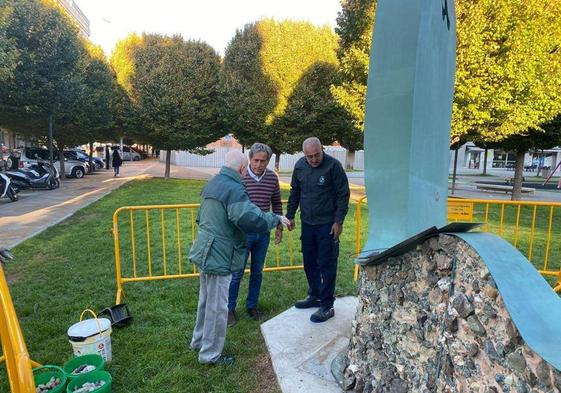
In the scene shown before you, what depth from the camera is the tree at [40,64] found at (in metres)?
13.8

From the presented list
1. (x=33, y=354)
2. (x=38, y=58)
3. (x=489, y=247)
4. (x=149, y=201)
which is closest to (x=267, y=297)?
(x=33, y=354)

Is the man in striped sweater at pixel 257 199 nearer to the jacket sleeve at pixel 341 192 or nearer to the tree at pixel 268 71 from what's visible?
the jacket sleeve at pixel 341 192

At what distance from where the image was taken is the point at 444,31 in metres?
2.37

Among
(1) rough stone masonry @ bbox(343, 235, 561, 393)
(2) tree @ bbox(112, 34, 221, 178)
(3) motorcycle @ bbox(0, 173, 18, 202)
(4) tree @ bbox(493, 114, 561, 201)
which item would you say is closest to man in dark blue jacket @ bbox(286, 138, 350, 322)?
(1) rough stone masonry @ bbox(343, 235, 561, 393)

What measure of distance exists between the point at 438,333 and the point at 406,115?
1176 mm

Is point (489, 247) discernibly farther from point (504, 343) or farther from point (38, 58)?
point (38, 58)

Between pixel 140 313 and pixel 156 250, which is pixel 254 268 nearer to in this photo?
pixel 140 313

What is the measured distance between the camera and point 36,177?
16109mm

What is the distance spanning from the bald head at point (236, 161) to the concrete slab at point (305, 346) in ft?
5.36

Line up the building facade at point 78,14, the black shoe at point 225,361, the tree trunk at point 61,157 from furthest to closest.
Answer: the building facade at point 78,14, the tree trunk at point 61,157, the black shoe at point 225,361

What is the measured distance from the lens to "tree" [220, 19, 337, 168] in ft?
57.3

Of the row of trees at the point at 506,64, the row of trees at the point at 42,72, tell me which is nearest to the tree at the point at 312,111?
the row of trees at the point at 506,64

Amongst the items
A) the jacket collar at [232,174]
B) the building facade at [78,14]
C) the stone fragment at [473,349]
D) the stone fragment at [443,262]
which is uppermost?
the building facade at [78,14]

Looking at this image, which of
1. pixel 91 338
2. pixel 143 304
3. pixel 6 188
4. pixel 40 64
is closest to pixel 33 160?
pixel 40 64
